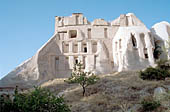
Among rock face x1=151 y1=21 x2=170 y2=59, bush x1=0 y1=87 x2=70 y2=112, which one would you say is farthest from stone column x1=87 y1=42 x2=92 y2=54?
bush x1=0 y1=87 x2=70 y2=112

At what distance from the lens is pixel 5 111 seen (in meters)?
10.3

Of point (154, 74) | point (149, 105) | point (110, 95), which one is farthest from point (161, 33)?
point (149, 105)

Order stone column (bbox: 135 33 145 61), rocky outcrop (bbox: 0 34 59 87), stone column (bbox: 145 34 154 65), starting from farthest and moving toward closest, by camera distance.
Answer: stone column (bbox: 135 33 145 61)
stone column (bbox: 145 34 154 65)
rocky outcrop (bbox: 0 34 59 87)

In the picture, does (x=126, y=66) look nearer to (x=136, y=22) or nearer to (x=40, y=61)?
(x=136, y=22)

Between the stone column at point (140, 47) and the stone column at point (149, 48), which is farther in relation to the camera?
the stone column at point (140, 47)

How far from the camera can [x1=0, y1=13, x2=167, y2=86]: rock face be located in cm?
2767

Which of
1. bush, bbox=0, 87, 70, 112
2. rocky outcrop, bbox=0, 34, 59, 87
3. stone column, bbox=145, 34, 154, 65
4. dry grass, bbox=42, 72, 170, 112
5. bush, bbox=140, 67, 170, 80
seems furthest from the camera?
stone column, bbox=145, 34, 154, 65

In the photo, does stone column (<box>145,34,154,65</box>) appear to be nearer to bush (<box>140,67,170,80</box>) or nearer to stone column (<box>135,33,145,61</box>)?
stone column (<box>135,33,145,61</box>)

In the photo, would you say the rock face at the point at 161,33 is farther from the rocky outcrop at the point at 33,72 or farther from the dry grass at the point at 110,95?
the rocky outcrop at the point at 33,72

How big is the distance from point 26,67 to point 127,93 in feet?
55.7

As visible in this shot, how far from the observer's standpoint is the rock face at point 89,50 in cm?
2767

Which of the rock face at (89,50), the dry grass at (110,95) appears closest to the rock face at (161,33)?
the rock face at (89,50)

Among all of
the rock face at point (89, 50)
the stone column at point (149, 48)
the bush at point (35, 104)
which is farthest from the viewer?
the stone column at point (149, 48)

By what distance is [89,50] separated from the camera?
30953 millimetres
